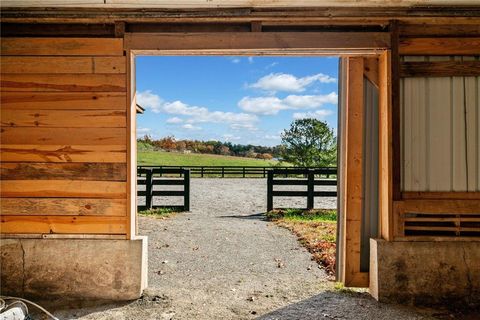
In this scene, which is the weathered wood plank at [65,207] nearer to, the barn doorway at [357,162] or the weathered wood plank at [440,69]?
the barn doorway at [357,162]

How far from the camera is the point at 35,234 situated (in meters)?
3.85

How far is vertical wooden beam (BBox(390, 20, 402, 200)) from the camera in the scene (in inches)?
148

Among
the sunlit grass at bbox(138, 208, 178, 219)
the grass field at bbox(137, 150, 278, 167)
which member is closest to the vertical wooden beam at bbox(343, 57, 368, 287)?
the sunlit grass at bbox(138, 208, 178, 219)

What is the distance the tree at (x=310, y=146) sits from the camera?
2297 cm

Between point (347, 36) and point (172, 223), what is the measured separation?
20.3 ft

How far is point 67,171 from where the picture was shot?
12.7 ft

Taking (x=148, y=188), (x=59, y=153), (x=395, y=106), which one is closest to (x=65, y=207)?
(x=59, y=153)

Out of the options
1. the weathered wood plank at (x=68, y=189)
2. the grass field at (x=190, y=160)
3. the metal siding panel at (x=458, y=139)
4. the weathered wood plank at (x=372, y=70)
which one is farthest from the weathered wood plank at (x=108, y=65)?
the grass field at (x=190, y=160)

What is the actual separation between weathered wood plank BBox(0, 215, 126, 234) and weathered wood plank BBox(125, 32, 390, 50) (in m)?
1.99

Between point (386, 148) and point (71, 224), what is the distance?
364cm

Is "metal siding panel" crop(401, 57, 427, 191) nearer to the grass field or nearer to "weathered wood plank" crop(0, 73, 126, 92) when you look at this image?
"weathered wood plank" crop(0, 73, 126, 92)

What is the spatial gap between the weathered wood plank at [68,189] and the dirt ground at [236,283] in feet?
4.07

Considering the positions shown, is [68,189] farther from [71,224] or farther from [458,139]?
[458,139]

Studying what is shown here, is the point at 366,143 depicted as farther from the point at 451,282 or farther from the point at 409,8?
the point at 451,282
